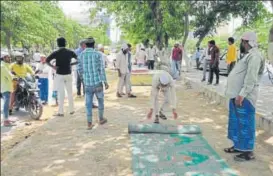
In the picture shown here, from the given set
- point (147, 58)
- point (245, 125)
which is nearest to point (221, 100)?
point (245, 125)

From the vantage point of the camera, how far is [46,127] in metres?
7.37

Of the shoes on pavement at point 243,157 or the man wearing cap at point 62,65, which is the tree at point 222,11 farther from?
the shoes on pavement at point 243,157

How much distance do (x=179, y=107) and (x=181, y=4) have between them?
439 inches

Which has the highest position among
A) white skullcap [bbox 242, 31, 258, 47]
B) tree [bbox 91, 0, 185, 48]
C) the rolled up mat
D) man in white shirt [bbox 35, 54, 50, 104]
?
tree [bbox 91, 0, 185, 48]

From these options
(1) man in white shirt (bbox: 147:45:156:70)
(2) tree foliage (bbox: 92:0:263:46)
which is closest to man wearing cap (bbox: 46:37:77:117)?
(2) tree foliage (bbox: 92:0:263:46)

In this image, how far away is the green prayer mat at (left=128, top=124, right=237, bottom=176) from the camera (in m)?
4.84

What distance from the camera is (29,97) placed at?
28.7 feet

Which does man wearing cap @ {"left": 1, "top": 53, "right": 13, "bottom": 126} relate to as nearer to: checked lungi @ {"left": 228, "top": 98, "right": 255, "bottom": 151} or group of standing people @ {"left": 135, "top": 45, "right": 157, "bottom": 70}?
checked lungi @ {"left": 228, "top": 98, "right": 255, "bottom": 151}

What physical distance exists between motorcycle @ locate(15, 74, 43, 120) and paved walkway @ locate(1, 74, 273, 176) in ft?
2.33

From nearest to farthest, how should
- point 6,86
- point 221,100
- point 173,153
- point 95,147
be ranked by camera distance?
point 173,153, point 95,147, point 6,86, point 221,100

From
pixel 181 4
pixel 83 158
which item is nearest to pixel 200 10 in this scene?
pixel 181 4

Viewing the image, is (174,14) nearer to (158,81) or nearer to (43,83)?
(43,83)

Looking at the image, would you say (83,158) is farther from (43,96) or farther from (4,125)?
(43,96)

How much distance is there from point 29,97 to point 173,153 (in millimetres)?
4367
